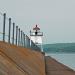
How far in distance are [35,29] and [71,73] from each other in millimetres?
26798

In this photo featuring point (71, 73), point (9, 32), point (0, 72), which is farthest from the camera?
point (71, 73)

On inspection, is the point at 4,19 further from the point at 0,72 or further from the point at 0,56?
the point at 0,72

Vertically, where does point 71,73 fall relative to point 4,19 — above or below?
below

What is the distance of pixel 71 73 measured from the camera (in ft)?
53.1

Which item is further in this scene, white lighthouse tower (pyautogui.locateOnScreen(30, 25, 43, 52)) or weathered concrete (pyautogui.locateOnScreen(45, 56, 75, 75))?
white lighthouse tower (pyautogui.locateOnScreen(30, 25, 43, 52))

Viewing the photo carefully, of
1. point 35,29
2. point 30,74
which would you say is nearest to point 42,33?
point 35,29

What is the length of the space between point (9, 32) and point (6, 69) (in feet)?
20.5

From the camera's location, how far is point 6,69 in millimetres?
5953

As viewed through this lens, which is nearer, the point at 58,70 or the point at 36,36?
the point at 58,70

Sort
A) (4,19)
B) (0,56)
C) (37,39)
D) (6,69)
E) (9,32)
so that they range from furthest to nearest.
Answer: (37,39) < (9,32) < (4,19) < (0,56) < (6,69)

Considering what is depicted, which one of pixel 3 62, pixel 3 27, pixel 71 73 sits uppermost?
pixel 3 27

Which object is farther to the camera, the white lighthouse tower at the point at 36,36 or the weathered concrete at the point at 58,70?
the white lighthouse tower at the point at 36,36

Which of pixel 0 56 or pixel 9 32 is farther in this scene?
pixel 9 32

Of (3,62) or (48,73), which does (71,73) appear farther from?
(3,62)
